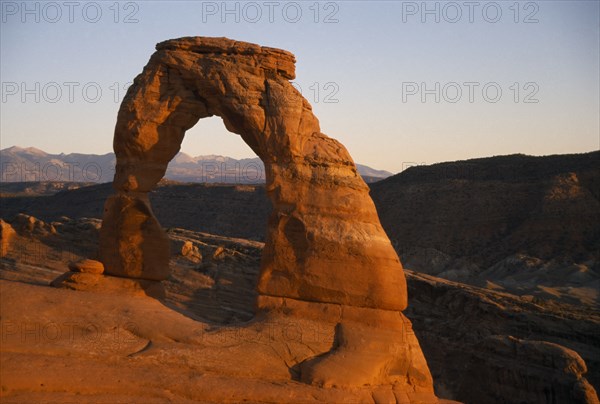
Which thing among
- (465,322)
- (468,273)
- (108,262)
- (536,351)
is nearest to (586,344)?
(465,322)

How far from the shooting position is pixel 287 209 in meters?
13.5

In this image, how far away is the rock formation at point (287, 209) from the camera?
13031 mm

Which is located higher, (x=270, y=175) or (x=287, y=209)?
(x=270, y=175)

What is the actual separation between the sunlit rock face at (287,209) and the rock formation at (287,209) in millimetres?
19

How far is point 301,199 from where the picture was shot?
44.1 feet

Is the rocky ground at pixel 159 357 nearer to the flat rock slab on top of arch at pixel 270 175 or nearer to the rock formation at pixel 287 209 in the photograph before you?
the rock formation at pixel 287 209

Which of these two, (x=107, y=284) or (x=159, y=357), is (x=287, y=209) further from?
(x=107, y=284)

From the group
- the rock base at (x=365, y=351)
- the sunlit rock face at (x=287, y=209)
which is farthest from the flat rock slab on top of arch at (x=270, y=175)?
the rock base at (x=365, y=351)

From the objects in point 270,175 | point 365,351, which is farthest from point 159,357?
point 270,175

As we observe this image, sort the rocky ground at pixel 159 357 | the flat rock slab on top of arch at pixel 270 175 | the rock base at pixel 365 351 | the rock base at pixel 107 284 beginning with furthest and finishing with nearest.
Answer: the rock base at pixel 107 284
the flat rock slab on top of arch at pixel 270 175
the rock base at pixel 365 351
the rocky ground at pixel 159 357

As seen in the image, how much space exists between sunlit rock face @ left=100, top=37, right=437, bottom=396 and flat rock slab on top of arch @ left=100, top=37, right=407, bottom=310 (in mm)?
18

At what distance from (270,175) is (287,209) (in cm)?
67

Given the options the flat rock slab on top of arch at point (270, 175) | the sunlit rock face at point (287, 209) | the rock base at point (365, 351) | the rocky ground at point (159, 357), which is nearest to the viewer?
the rocky ground at point (159, 357)

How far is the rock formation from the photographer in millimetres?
13031
